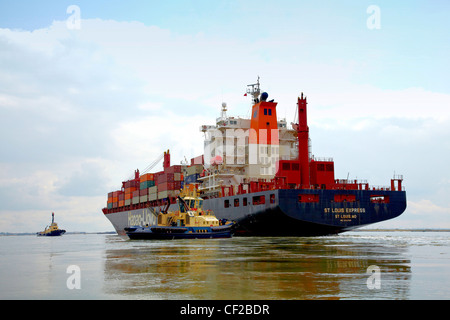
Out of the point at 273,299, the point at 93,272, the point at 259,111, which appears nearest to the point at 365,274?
the point at 273,299

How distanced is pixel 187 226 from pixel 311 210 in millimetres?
12551

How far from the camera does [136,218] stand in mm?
78312

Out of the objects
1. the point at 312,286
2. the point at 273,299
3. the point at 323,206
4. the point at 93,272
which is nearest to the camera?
the point at 273,299

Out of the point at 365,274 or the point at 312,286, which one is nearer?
the point at 312,286

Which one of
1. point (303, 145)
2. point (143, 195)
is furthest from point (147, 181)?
point (303, 145)

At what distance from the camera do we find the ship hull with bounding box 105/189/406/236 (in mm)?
43688

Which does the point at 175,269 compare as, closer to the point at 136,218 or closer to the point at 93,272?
the point at 93,272

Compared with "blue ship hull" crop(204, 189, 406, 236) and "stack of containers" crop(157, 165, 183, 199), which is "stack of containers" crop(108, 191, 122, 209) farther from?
"blue ship hull" crop(204, 189, 406, 236)

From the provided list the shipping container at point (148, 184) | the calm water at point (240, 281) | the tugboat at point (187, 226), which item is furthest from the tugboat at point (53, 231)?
the calm water at point (240, 281)

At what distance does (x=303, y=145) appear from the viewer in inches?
1893

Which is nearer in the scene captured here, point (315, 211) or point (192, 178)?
point (315, 211)

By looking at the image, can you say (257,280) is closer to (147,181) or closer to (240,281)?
(240,281)
